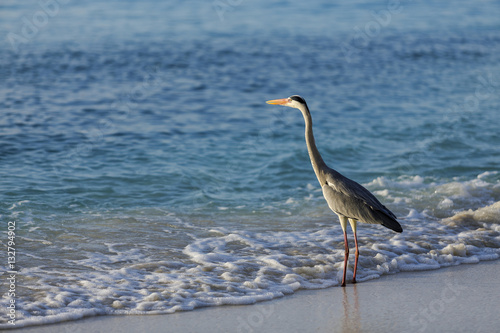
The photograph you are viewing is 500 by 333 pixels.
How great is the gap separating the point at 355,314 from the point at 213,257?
204 cm

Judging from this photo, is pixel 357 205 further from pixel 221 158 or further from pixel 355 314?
pixel 221 158

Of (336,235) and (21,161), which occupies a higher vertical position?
(21,161)

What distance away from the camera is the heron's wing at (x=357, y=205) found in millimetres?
6645

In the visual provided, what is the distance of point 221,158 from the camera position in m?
11.9

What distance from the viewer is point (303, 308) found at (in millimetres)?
5926

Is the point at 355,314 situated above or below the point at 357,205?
below

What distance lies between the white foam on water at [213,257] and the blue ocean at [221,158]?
0.09 ft

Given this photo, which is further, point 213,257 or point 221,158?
point 221,158

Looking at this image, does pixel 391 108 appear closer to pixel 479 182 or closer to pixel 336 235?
pixel 479 182

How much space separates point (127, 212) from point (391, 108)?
8197mm

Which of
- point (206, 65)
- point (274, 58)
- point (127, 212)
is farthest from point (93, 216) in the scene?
point (274, 58)

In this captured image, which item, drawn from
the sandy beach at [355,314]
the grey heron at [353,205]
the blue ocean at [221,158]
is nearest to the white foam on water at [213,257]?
the blue ocean at [221,158]

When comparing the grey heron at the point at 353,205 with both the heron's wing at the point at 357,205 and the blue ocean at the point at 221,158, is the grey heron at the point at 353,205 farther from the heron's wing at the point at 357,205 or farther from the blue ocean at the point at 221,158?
the blue ocean at the point at 221,158

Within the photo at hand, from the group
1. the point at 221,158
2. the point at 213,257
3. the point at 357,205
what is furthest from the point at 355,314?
the point at 221,158
